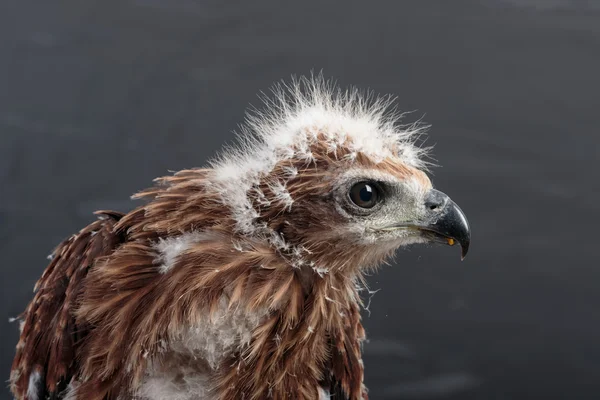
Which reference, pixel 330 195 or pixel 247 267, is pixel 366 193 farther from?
pixel 247 267

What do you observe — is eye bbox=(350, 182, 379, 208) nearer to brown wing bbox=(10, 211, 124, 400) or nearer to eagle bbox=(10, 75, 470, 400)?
eagle bbox=(10, 75, 470, 400)

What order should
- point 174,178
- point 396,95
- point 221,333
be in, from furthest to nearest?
point 396,95, point 174,178, point 221,333

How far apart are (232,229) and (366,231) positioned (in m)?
0.25

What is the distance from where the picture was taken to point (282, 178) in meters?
1.22

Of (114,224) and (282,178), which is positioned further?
(114,224)

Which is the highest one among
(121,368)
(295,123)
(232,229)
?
(295,123)

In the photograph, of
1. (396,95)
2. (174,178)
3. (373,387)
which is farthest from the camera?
(396,95)

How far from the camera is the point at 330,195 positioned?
1212 mm

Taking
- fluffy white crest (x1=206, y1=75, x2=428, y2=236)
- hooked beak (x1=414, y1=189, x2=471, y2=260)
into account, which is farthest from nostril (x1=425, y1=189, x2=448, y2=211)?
fluffy white crest (x1=206, y1=75, x2=428, y2=236)

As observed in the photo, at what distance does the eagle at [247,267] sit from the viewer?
1201 mm

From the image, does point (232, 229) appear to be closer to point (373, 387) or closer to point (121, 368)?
point (121, 368)

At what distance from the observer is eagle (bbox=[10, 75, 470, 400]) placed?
120 cm

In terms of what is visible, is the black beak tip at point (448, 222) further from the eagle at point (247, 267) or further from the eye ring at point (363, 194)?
the eye ring at point (363, 194)

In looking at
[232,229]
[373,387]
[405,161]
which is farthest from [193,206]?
[373,387]
